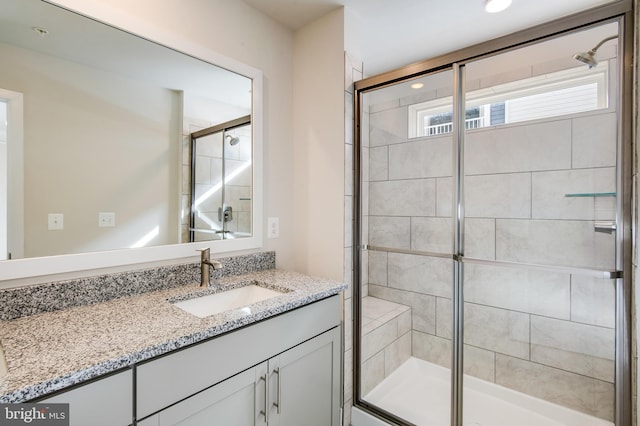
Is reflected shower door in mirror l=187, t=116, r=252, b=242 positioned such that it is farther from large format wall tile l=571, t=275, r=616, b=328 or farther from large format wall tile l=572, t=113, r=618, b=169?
large format wall tile l=571, t=275, r=616, b=328

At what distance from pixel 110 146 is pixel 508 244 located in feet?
7.28

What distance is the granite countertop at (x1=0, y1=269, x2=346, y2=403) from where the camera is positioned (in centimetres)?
69

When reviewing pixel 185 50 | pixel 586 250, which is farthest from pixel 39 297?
pixel 586 250

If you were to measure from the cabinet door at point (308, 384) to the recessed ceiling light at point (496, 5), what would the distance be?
189 cm

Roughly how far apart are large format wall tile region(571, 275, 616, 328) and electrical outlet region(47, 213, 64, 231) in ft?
7.73

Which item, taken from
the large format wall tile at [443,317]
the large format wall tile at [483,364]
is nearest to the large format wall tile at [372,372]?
the large format wall tile at [443,317]

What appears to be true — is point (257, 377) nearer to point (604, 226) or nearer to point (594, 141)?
point (604, 226)

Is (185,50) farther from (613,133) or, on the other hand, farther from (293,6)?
(613,133)

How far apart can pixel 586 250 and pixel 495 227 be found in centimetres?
47

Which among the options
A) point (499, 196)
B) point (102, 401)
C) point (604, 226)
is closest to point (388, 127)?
point (499, 196)

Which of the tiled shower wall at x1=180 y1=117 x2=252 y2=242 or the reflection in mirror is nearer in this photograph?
the reflection in mirror

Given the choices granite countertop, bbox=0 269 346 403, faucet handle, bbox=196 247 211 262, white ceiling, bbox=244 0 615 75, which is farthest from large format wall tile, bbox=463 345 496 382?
white ceiling, bbox=244 0 615 75
